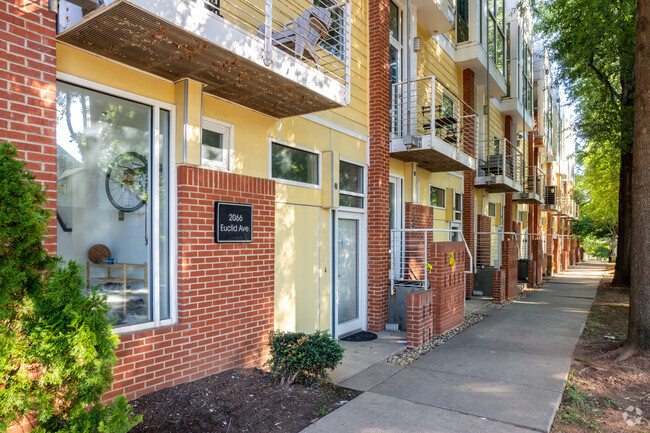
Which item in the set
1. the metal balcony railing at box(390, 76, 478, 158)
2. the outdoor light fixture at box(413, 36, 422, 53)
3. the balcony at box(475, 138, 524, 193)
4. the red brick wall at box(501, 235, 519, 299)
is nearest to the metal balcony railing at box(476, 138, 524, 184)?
the balcony at box(475, 138, 524, 193)

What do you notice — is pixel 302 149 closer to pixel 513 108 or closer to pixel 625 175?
pixel 513 108

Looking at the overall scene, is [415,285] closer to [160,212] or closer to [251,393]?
[251,393]

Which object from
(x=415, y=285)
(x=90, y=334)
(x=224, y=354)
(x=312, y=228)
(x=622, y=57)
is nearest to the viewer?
(x=90, y=334)

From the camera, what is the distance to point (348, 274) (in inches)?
312

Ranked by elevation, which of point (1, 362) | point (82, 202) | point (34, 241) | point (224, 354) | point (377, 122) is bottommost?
point (224, 354)

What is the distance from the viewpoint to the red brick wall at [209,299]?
4215mm

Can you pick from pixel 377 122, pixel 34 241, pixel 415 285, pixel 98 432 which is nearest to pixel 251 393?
pixel 98 432

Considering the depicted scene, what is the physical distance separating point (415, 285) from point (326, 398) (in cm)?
397

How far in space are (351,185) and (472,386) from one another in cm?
400

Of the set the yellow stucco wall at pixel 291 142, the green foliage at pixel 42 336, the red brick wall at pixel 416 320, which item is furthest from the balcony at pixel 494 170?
the green foliage at pixel 42 336

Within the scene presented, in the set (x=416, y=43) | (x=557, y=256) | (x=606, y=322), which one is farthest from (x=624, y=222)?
(x=416, y=43)

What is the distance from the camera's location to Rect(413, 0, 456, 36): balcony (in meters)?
9.62

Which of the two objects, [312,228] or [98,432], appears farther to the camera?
[312,228]

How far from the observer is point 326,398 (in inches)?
183
